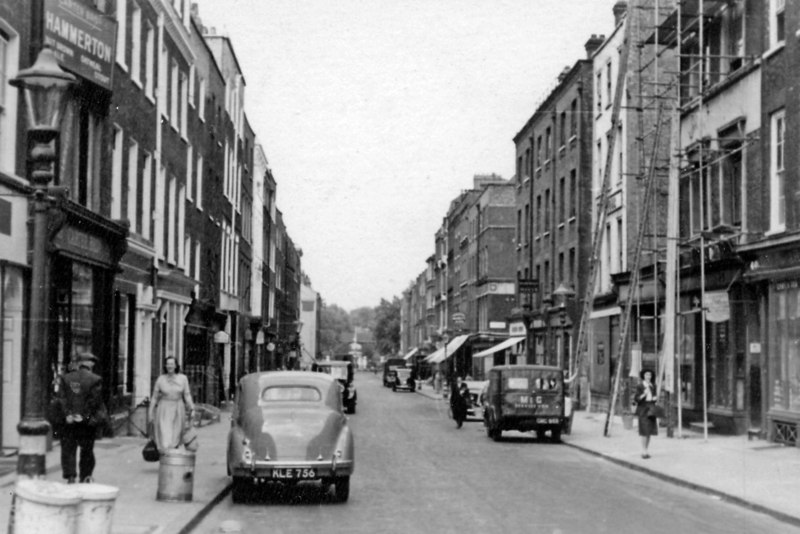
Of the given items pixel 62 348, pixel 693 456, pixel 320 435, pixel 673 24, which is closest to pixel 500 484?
pixel 320 435

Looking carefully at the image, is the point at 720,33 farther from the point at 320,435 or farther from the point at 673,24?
the point at 320,435

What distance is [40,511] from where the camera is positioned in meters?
8.43

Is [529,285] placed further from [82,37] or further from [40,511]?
[40,511]

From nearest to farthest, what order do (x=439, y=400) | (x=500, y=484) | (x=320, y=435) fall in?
1. (x=320, y=435)
2. (x=500, y=484)
3. (x=439, y=400)

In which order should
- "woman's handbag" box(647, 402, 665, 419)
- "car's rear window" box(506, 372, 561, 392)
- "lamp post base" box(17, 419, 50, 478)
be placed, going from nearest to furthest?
"lamp post base" box(17, 419, 50, 478) < "woman's handbag" box(647, 402, 665, 419) < "car's rear window" box(506, 372, 561, 392)

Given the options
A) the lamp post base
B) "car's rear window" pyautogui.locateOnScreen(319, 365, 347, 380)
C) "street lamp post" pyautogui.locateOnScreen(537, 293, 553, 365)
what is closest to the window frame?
the lamp post base

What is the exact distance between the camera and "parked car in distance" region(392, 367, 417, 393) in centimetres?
8306

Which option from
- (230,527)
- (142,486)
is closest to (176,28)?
(142,486)

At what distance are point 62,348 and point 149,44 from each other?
36.9ft

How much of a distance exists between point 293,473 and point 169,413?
3.24 metres

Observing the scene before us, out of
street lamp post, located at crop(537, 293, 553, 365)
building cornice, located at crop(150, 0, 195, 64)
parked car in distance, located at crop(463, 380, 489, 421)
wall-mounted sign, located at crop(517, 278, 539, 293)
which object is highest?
building cornice, located at crop(150, 0, 195, 64)

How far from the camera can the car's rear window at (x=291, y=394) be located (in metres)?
16.3

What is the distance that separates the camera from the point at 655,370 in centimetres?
3550

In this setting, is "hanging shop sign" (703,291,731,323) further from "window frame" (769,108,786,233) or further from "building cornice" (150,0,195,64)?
"building cornice" (150,0,195,64)
